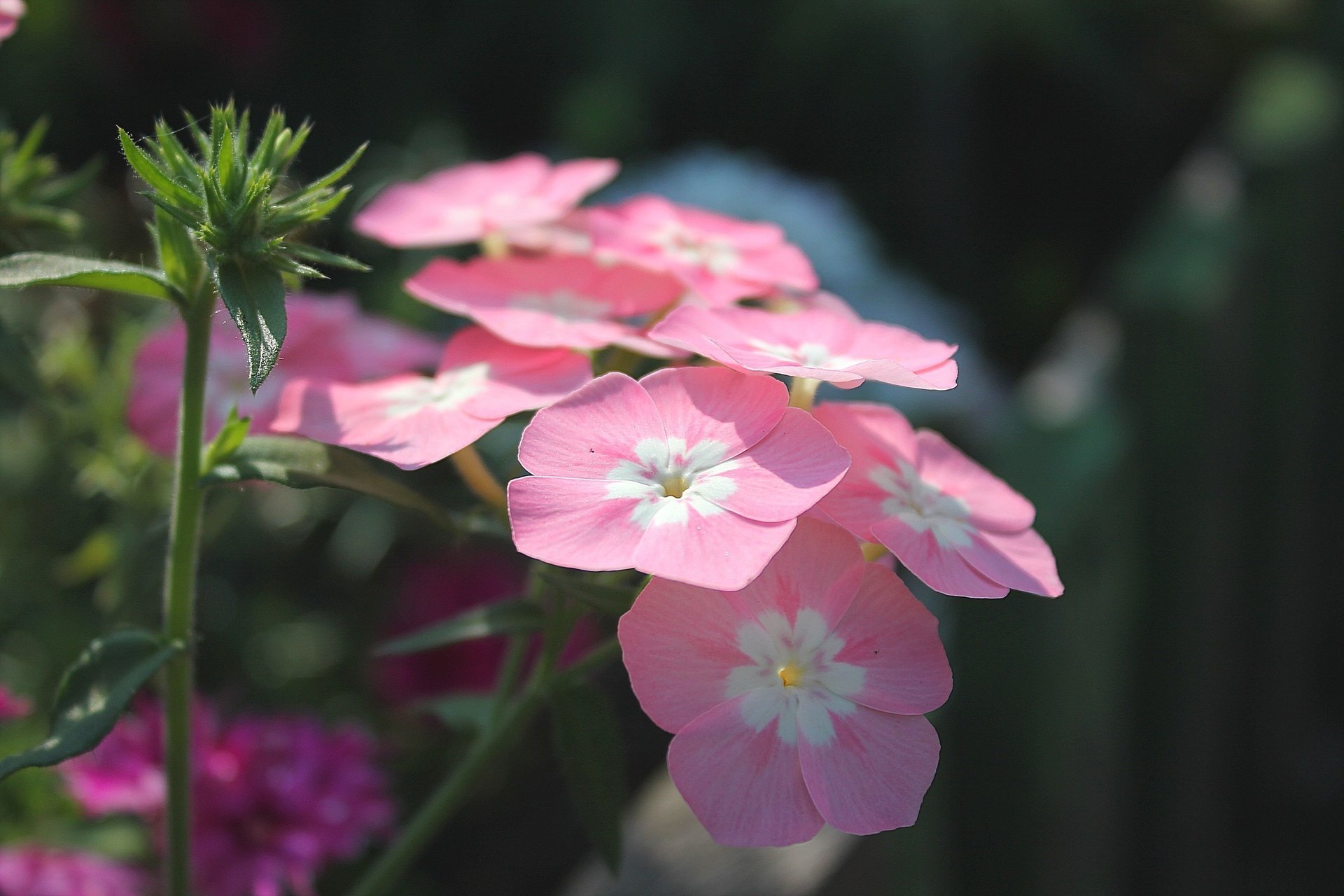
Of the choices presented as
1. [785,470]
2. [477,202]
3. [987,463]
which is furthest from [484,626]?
[987,463]

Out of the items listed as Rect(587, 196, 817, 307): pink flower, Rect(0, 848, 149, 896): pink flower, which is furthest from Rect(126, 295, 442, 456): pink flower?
Rect(0, 848, 149, 896): pink flower

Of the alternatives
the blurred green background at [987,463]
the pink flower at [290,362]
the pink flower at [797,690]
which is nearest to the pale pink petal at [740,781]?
the pink flower at [797,690]

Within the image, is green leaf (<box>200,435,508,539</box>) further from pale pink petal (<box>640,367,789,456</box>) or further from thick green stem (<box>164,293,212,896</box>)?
pale pink petal (<box>640,367,789,456</box>)

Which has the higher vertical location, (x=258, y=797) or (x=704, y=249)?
(x=704, y=249)

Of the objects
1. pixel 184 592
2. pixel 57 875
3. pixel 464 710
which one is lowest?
pixel 57 875

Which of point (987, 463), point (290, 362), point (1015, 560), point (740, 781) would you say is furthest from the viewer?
point (987, 463)

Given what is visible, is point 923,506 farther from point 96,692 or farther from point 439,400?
point 96,692

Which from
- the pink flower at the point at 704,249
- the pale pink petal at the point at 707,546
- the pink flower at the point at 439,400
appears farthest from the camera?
the pink flower at the point at 704,249

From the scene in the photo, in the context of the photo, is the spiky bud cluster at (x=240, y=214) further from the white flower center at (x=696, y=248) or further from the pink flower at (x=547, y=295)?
the white flower center at (x=696, y=248)
